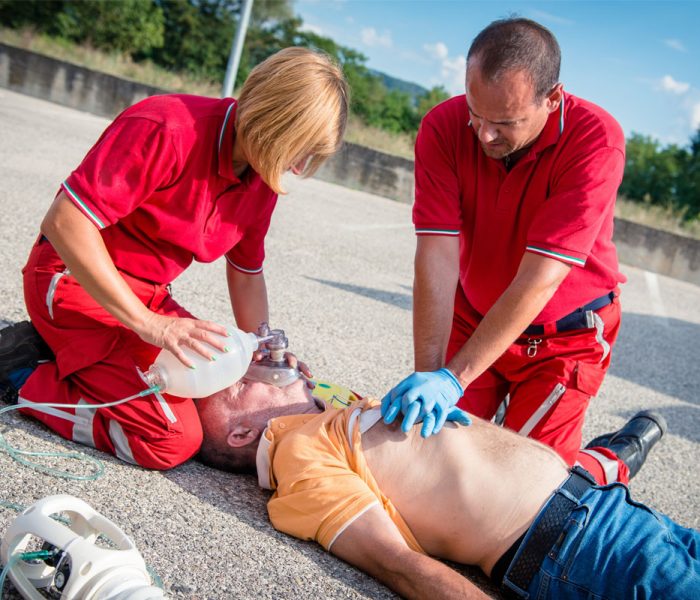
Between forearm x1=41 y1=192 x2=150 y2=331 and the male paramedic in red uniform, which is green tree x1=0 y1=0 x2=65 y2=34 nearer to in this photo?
the male paramedic in red uniform

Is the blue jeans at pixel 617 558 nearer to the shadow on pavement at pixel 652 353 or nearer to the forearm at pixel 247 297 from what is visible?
the forearm at pixel 247 297

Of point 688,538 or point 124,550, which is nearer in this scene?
point 124,550

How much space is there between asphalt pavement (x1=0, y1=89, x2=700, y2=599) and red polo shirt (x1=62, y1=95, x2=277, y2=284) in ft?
2.65

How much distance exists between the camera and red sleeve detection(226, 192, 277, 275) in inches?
130

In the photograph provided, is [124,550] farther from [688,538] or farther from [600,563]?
[688,538]

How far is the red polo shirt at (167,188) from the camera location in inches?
102

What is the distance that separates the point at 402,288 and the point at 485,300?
392 cm

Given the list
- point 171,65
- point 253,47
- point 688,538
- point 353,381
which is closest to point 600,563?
point 688,538

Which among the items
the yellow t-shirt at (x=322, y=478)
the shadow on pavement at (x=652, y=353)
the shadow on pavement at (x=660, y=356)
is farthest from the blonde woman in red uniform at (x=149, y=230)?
the shadow on pavement at (x=660, y=356)

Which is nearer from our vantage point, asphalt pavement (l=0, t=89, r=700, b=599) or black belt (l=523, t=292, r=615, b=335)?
asphalt pavement (l=0, t=89, r=700, b=599)

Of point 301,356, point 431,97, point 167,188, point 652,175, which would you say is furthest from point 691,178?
point 167,188

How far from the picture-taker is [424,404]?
2.55 meters

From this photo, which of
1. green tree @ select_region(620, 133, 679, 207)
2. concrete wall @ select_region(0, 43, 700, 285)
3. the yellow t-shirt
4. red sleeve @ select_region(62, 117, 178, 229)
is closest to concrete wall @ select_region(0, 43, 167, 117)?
concrete wall @ select_region(0, 43, 700, 285)

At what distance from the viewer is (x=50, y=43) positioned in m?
22.2
